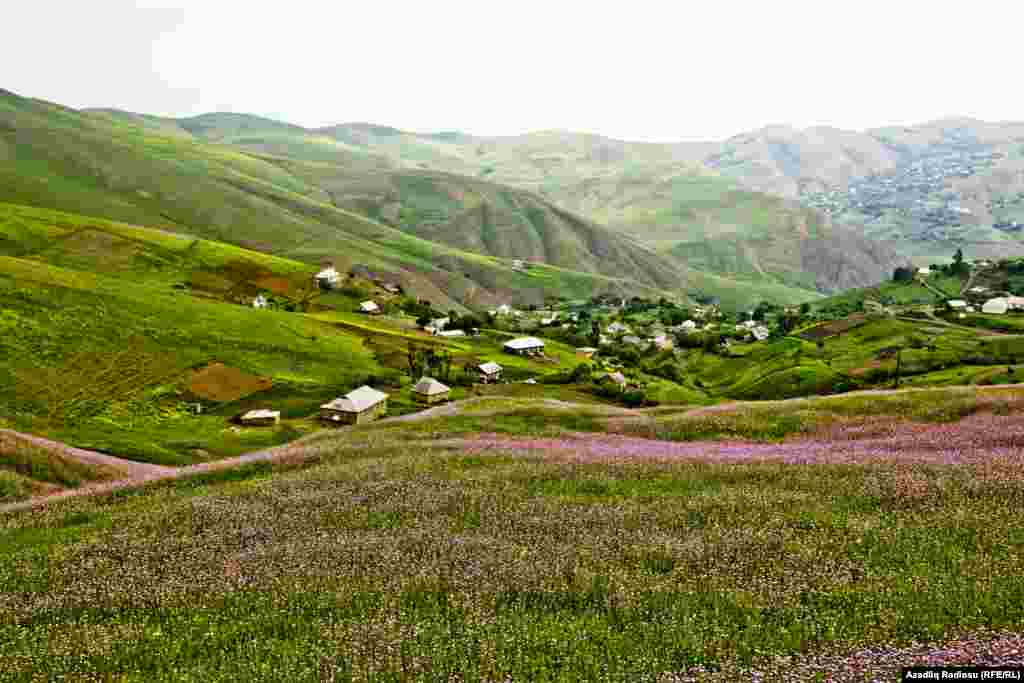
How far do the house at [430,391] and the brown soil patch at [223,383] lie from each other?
24839 millimetres

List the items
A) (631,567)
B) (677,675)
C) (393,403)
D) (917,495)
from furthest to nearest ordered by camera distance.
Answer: (393,403), (917,495), (631,567), (677,675)

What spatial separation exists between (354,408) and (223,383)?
25.9 m

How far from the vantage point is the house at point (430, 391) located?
5074 inches

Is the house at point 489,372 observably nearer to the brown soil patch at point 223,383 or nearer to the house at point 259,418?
the brown soil patch at point 223,383

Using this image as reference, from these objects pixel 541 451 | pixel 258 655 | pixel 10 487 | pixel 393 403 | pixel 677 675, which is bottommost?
pixel 393 403

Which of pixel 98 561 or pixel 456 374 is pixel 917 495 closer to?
pixel 98 561

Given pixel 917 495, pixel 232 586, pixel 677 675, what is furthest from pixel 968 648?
pixel 232 586

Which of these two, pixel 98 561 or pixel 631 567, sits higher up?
pixel 631 567

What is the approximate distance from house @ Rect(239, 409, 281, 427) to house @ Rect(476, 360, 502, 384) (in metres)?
51.5

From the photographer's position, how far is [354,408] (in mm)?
111375

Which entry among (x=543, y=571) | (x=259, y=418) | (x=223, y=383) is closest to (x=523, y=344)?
(x=223, y=383)

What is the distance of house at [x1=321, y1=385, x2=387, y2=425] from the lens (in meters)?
110

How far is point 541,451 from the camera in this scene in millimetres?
33125

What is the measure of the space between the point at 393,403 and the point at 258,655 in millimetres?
113309
